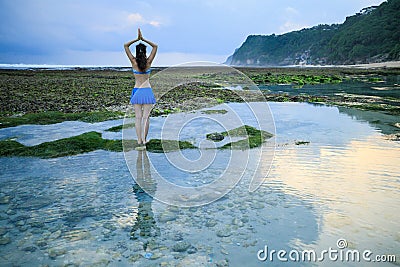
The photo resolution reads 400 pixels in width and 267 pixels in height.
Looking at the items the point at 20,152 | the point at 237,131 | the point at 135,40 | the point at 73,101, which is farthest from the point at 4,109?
the point at 237,131

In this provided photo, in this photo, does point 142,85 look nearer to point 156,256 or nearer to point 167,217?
point 167,217

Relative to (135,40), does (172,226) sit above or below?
below

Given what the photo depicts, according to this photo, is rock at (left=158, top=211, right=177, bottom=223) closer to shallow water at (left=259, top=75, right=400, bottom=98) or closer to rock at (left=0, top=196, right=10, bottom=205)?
rock at (left=0, top=196, right=10, bottom=205)

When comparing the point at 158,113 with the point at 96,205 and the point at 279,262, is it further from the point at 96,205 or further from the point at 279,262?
the point at 279,262

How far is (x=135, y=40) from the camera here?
8023mm

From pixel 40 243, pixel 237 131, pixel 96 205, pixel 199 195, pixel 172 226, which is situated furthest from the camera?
pixel 237 131

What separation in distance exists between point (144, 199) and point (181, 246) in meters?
1.56

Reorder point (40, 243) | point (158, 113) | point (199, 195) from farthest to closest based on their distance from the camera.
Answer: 1. point (158, 113)
2. point (199, 195)
3. point (40, 243)

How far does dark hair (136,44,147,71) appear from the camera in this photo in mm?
7828

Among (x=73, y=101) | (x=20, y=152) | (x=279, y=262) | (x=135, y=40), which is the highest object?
(x=135, y=40)

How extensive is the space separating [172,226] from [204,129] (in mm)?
6629

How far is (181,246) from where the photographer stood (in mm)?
3891

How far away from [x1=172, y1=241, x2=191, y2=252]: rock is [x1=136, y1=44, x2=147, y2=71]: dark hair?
17.3 feet

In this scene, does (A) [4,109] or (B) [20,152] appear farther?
(A) [4,109]
